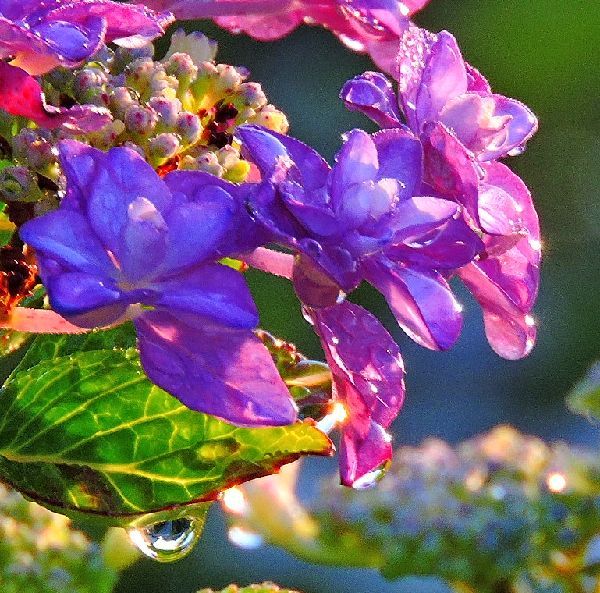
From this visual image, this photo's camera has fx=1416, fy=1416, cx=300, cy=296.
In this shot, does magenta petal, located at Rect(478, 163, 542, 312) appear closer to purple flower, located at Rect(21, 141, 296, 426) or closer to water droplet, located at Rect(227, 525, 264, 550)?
purple flower, located at Rect(21, 141, 296, 426)

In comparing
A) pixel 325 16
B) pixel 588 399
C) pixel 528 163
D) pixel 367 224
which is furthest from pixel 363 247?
pixel 528 163

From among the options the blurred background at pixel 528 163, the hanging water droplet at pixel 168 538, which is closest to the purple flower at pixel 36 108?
the hanging water droplet at pixel 168 538

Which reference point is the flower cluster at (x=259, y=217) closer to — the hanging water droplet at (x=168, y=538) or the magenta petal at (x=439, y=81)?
the magenta petal at (x=439, y=81)

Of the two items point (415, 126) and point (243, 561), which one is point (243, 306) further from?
point (243, 561)

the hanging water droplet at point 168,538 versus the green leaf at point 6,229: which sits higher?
the green leaf at point 6,229

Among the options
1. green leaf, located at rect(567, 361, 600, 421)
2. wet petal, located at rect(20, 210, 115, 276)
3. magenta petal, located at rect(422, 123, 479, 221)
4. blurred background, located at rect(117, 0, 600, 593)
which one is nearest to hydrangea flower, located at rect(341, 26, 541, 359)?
magenta petal, located at rect(422, 123, 479, 221)
